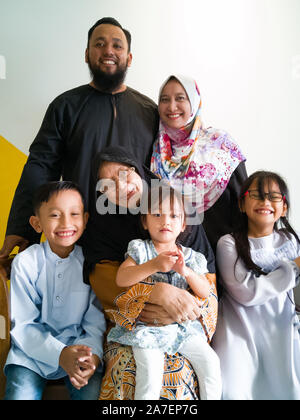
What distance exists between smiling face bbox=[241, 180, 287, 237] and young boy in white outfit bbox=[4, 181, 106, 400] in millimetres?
782

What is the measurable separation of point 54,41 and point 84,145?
4.17ft

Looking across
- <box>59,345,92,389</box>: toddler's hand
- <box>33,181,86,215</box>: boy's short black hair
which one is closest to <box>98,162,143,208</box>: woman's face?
<box>33,181,86,215</box>: boy's short black hair

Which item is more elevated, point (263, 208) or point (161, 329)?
point (263, 208)

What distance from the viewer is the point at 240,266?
1677 mm

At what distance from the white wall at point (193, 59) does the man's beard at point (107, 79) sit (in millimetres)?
693

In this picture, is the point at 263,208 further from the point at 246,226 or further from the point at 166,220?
the point at 166,220

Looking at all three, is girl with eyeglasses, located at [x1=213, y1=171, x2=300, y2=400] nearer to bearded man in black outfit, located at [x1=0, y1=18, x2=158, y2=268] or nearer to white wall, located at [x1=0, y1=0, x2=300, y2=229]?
bearded man in black outfit, located at [x1=0, y1=18, x2=158, y2=268]

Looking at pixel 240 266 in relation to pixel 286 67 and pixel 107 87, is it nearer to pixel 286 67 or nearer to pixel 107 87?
pixel 107 87

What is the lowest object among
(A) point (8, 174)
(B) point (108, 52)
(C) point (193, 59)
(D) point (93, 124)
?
(D) point (93, 124)

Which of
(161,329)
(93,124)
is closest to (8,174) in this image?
(93,124)

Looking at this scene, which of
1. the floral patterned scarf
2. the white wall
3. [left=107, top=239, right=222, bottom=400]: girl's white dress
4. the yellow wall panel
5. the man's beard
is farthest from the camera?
the yellow wall panel

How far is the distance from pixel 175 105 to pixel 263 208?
2.64 feet

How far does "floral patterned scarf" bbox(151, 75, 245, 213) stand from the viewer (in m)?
2.06

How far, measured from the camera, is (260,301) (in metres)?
1.61
